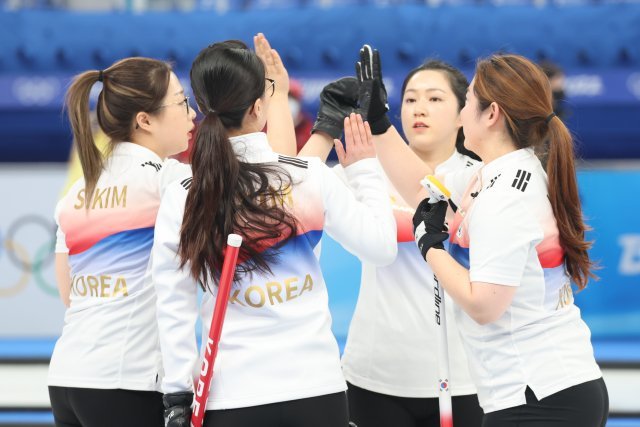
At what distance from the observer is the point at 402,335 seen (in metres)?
3.18

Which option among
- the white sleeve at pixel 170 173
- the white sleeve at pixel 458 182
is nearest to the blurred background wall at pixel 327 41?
the white sleeve at pixel 458 182

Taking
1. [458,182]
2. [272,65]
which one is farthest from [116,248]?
[458,182]

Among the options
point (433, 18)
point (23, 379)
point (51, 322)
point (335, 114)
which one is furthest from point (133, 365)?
point (433, 18)

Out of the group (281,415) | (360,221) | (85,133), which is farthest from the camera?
(85,133)

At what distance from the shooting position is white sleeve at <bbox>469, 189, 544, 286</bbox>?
96.6 inches

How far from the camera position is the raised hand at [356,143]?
109 inches

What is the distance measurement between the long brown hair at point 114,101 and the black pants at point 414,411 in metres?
1.17

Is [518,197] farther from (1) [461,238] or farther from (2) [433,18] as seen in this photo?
(2) [433,18]

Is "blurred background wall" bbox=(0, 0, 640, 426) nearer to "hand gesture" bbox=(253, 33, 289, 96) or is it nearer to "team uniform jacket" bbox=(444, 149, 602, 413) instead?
"hand gesture" bbox=(253, 33, 289, 96)

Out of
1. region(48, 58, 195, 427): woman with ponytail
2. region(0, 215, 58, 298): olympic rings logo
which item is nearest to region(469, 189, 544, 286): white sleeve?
region(48, 58, 195, 427): woman with ponytail

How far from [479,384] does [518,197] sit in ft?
1.75

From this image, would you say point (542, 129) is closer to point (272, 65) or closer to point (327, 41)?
point (272, 65)

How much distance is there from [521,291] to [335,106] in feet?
2.87

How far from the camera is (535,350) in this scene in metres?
2.54
